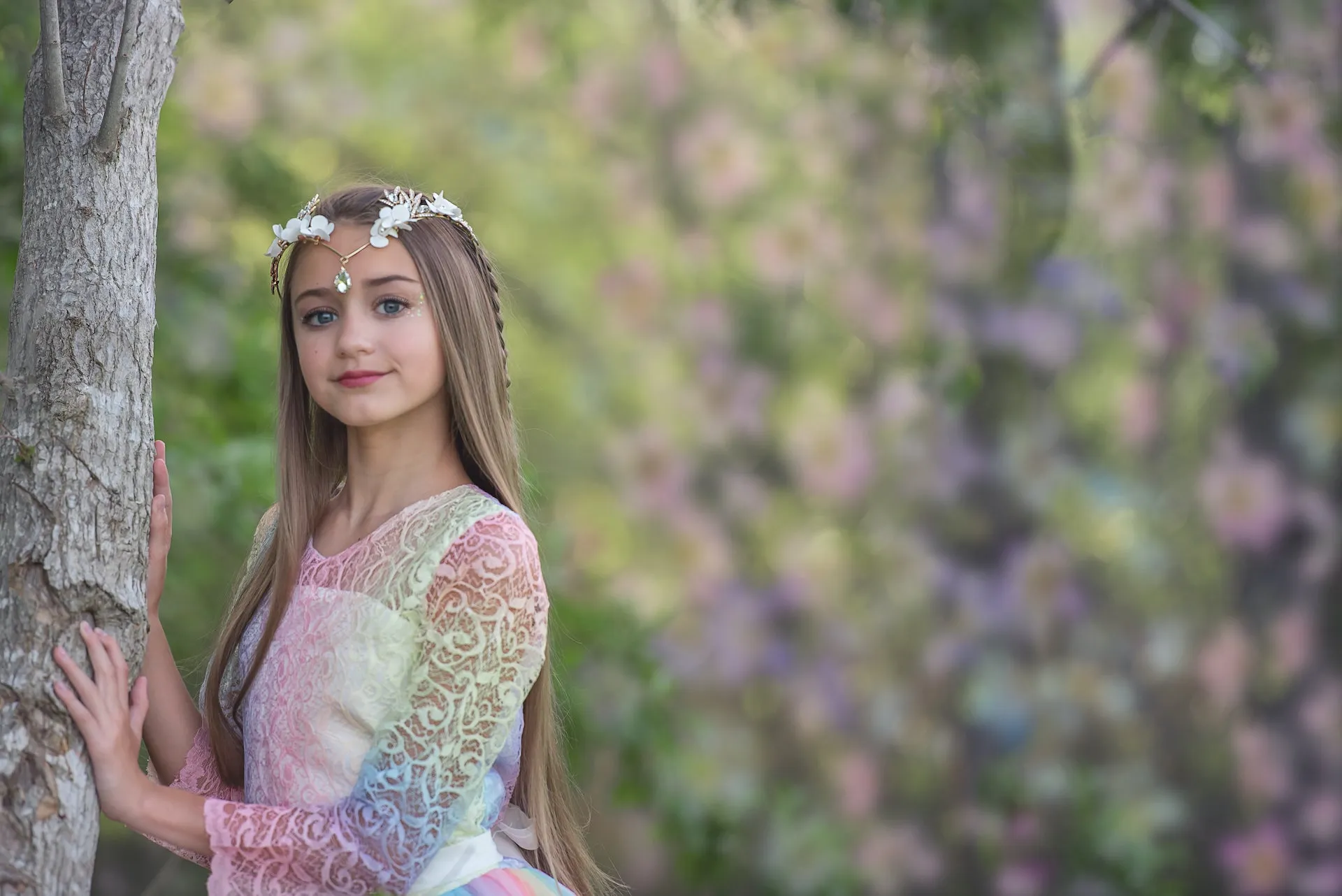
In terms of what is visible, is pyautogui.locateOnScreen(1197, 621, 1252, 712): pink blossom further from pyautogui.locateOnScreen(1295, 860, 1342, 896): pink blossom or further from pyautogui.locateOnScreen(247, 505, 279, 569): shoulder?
pyautogui.locateOnScreen(247, 505, 279, 569): shoulder

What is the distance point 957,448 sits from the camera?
12.5 feet

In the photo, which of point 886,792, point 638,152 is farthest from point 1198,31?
point 886,792

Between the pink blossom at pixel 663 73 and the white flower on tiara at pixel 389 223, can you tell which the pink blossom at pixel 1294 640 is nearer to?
the pink blossom at pixel 663 73

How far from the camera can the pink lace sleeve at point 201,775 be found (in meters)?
1.62

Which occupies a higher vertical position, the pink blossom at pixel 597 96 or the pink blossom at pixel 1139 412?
the pink blossom at pixel 597 96

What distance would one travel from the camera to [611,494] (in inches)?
Answer: 153

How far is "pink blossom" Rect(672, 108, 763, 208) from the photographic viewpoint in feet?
12.6

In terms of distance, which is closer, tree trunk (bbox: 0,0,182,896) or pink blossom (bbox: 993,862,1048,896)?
tree trunk (bbox: 0,0,182,896)

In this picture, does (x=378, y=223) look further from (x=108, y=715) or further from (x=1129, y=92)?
(x=1129, y=92)

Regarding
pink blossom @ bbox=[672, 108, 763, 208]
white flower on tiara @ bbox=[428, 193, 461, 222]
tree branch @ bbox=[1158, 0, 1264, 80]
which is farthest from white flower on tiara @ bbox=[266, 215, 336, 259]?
pink blossom @ bbox=[672, 108, 763, 208]

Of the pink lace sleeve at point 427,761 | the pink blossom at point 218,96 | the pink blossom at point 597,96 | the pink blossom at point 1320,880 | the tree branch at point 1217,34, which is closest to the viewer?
the pink lace sleeve at point 427,761

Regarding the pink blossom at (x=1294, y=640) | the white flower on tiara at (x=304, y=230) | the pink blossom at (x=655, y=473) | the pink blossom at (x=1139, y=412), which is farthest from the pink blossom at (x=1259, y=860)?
the white flower on tiara at (x=304, y=230)

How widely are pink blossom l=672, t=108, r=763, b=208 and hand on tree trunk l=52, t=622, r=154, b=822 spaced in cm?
272

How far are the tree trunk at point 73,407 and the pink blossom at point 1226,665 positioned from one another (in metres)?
3.09
